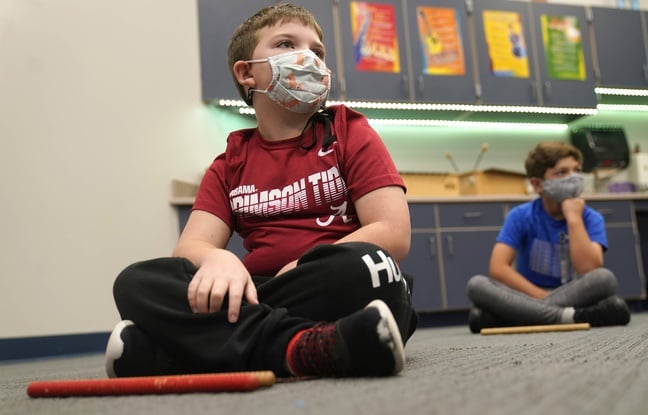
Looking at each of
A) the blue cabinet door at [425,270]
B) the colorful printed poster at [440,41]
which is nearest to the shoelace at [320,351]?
the blue cabinet door at [425,270]

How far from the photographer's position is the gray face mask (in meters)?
2.27

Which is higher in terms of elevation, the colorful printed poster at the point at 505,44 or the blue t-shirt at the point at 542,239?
the colorful printed poster at the point at 505,44

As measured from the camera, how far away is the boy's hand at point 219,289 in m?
0.82

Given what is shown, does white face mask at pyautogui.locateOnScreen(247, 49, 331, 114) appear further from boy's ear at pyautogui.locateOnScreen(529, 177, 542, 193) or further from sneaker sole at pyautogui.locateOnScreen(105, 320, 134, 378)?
boy's ear at pyautogui.locateOnScreen(529, 177, 542, 193)

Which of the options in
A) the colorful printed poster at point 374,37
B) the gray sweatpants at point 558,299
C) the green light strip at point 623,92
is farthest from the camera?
the green light strip at point 623,92

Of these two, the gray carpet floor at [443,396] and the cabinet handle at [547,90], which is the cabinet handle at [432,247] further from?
the gray carpet floor at [443,396]

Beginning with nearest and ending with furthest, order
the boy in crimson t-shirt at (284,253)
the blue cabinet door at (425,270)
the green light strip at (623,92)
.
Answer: the boy in crimson t-shirt at (284,253), the blue cabinet door at (425,270), the green light strip at (623,92)

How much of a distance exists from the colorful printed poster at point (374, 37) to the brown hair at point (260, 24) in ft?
7.17

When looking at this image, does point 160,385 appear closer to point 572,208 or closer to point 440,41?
point 572,208

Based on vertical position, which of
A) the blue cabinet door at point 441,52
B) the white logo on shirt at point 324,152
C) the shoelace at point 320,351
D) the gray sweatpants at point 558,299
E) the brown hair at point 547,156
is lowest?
the gray sweatpants at point 558,299

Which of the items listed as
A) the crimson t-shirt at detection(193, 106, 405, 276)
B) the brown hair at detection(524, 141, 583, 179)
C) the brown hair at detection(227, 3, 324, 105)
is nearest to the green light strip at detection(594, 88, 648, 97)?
the brown hair at detection(524, 141, 583, 179)

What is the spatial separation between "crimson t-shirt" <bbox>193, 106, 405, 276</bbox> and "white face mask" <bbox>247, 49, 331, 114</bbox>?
0.21 feet

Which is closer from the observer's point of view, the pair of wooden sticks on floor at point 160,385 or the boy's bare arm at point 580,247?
the pair of wooden sticks on floor at point 160,385

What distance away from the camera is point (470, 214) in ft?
11.1
